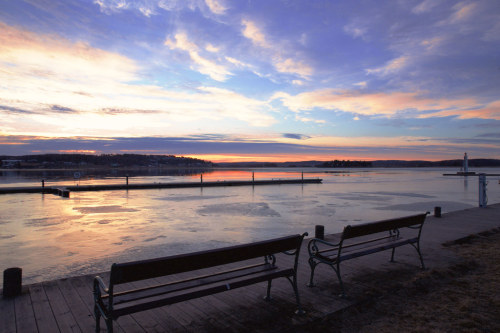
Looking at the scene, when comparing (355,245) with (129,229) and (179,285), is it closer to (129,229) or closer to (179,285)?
(179,285)

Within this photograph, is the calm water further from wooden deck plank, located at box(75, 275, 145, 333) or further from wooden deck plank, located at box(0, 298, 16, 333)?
wooden deck plank, located at box(0, 298, 16, 333)

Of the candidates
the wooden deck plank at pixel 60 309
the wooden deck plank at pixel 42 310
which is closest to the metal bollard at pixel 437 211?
the wooden deck plank at pixel 60 309

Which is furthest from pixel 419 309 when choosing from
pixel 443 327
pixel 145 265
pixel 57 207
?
pixel 57 207

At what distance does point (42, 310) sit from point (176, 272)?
6.75 feet

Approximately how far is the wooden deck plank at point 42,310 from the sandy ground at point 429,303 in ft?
8.95

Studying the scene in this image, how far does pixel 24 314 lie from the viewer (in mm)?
3783

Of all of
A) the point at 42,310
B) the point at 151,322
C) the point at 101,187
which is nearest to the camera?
the point at 151,322

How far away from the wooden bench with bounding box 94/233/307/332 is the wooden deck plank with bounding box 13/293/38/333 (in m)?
0.92

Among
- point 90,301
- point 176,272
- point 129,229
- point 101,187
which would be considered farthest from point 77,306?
point 101,187

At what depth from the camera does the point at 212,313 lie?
384cm

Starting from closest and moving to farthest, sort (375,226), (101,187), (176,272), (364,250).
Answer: (176,272) < (375,226) < (364,250) < (101,187)

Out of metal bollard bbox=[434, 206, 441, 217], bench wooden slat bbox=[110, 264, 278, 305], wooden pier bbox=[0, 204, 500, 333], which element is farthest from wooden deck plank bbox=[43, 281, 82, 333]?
metal bollard bbox=[434, 206, 441, 217]

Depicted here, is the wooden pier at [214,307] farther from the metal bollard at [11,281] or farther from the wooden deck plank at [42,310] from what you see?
the metal bollard at [11,281]

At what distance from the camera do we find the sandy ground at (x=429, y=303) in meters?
3.54
